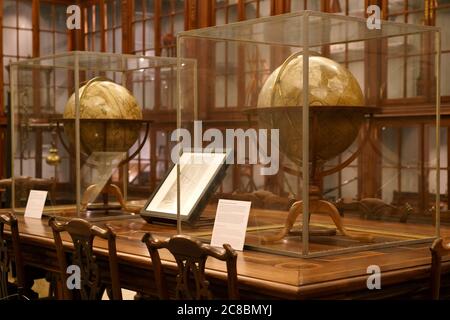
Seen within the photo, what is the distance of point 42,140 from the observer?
17.2 ft

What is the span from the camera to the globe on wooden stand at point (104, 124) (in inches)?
189

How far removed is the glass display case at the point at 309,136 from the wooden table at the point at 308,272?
0.14m

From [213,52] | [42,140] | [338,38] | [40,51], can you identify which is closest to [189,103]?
[213,52]

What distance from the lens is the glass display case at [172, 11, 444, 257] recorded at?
3.18 metres

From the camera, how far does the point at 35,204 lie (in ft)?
16.7

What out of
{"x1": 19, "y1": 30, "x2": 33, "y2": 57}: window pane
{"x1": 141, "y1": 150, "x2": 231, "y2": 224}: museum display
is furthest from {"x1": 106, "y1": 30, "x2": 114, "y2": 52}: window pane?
{"x1": 141, "y1": 150, "x2": 231, "y2": 224}: museum display

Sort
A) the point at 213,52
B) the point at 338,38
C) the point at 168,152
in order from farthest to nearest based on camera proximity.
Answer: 1. the point at 168,152
2. the point at 213,52
3. the point at 338,38

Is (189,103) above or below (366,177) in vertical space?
above

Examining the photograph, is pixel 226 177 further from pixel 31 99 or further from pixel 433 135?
pixel 31 99

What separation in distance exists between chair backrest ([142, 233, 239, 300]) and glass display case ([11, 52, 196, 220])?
6.57ft

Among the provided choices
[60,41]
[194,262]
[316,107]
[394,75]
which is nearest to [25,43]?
[60,41]

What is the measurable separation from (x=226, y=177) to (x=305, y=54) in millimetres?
826

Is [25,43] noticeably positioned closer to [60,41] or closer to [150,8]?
[60,41]
